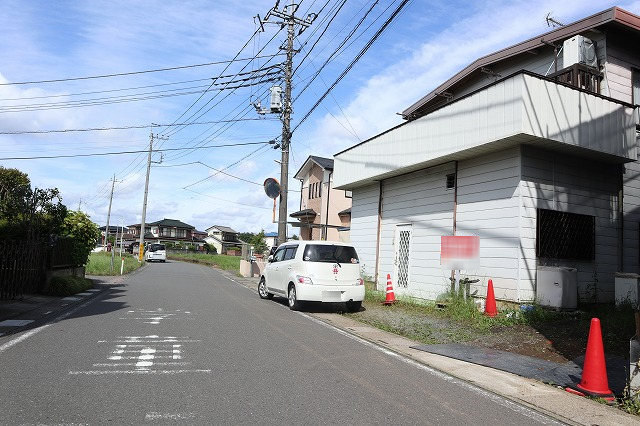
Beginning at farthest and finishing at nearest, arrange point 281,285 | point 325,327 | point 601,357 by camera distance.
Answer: point 281,285, point 325,327, point 601,357

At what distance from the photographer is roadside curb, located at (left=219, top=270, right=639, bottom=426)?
4750 mm

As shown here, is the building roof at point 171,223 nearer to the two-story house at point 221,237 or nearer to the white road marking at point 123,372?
the two-story house at point 221,237

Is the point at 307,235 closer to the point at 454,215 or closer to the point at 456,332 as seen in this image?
the point at 454,215

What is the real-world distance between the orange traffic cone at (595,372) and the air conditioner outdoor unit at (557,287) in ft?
15.3

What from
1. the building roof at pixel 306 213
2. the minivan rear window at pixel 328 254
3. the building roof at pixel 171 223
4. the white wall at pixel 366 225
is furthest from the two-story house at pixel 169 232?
the minivan rear window at pixel 328 254

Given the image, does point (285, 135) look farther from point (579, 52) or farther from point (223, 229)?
point (223, 229)

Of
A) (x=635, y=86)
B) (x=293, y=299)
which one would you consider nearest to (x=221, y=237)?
(x=293, y=299)

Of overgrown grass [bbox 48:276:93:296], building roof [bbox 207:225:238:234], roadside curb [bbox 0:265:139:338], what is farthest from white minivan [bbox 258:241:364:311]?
building roof [bbox 207:225:238:234]

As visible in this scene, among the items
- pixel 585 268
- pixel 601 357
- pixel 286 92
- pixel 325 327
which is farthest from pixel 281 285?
pixel 286 92

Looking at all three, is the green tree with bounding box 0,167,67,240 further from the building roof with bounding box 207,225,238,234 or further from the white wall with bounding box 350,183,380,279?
the building roof with bounding box 207,225,238,234

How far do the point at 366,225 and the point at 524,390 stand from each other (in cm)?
1157

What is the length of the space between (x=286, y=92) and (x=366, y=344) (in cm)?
1527

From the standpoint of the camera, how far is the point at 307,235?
3247 cm

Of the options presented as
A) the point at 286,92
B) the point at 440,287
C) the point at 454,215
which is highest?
the point at 286,92
